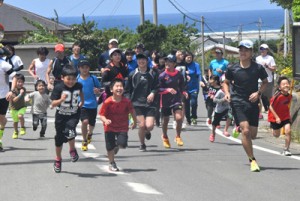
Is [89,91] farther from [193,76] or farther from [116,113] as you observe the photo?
[193,76]

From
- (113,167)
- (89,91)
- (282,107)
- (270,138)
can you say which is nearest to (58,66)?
(89,91)

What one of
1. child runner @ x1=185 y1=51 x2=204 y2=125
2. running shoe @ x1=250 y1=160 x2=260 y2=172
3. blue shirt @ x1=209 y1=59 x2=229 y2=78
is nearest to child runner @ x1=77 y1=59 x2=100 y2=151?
running shoe @ x1=250 y1=160 x2=260 y2=172

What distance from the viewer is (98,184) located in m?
9.72

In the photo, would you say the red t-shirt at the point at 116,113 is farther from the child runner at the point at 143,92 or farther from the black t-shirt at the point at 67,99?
the child runner at the point at 143,92

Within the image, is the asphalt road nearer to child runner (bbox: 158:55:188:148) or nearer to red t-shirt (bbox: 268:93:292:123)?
child runner (bbox: 158:55:188:148)

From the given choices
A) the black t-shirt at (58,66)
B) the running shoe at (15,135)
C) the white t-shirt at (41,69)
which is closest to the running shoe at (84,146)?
the running shoe at (15,135)

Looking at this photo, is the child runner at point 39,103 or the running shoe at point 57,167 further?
the child runner at point 39,103

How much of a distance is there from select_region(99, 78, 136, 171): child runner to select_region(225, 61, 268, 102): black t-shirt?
66.5 inches

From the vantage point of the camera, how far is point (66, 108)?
1090 cm

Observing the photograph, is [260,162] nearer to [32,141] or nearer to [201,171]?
[201,171]

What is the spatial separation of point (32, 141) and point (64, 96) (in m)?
4.14

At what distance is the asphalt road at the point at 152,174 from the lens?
906cm

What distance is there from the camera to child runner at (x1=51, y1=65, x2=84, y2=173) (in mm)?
10797

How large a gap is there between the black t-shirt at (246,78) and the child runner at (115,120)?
1.69m
